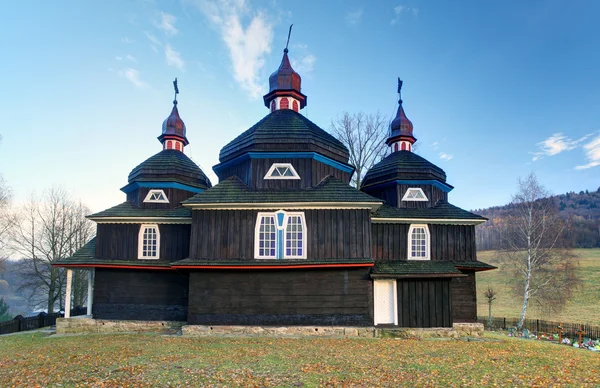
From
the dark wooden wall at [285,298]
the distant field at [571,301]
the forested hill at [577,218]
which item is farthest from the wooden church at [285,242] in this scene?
the forested hill at [577,218]

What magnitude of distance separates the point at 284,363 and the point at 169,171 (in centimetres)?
1382

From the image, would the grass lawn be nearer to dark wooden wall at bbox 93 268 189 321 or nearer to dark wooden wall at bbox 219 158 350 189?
dark wooden wall at bbox 93 268 189 321

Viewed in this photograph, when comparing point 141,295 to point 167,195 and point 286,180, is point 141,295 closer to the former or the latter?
point 167,195

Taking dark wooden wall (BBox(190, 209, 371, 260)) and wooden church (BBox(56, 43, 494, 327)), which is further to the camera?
dark wooden wall (BBox(190, 209, 371, 260))

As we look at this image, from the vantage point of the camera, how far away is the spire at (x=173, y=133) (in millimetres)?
23750

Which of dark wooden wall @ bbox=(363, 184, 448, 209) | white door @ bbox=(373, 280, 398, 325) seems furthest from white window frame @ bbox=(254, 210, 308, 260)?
dark wooden wall @ bbox=(363, 184, 448, 209)

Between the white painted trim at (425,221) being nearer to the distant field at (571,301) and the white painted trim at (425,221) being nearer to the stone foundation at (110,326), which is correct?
the stone foundation at (110,326)

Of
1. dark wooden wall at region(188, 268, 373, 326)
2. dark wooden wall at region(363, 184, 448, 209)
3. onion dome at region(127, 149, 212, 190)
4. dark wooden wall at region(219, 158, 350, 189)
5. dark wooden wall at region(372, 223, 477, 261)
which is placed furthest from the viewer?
onion dome at region(127, 149, 212, 190)

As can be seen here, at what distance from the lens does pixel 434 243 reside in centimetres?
1856

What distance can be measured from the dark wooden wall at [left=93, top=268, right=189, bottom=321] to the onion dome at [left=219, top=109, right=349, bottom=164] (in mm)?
6907

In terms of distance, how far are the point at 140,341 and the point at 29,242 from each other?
947 inches

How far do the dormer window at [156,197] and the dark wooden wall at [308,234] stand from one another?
4.61 metres

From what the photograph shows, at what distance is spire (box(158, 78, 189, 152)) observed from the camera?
2375cm

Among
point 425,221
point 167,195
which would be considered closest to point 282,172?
point 167,195
